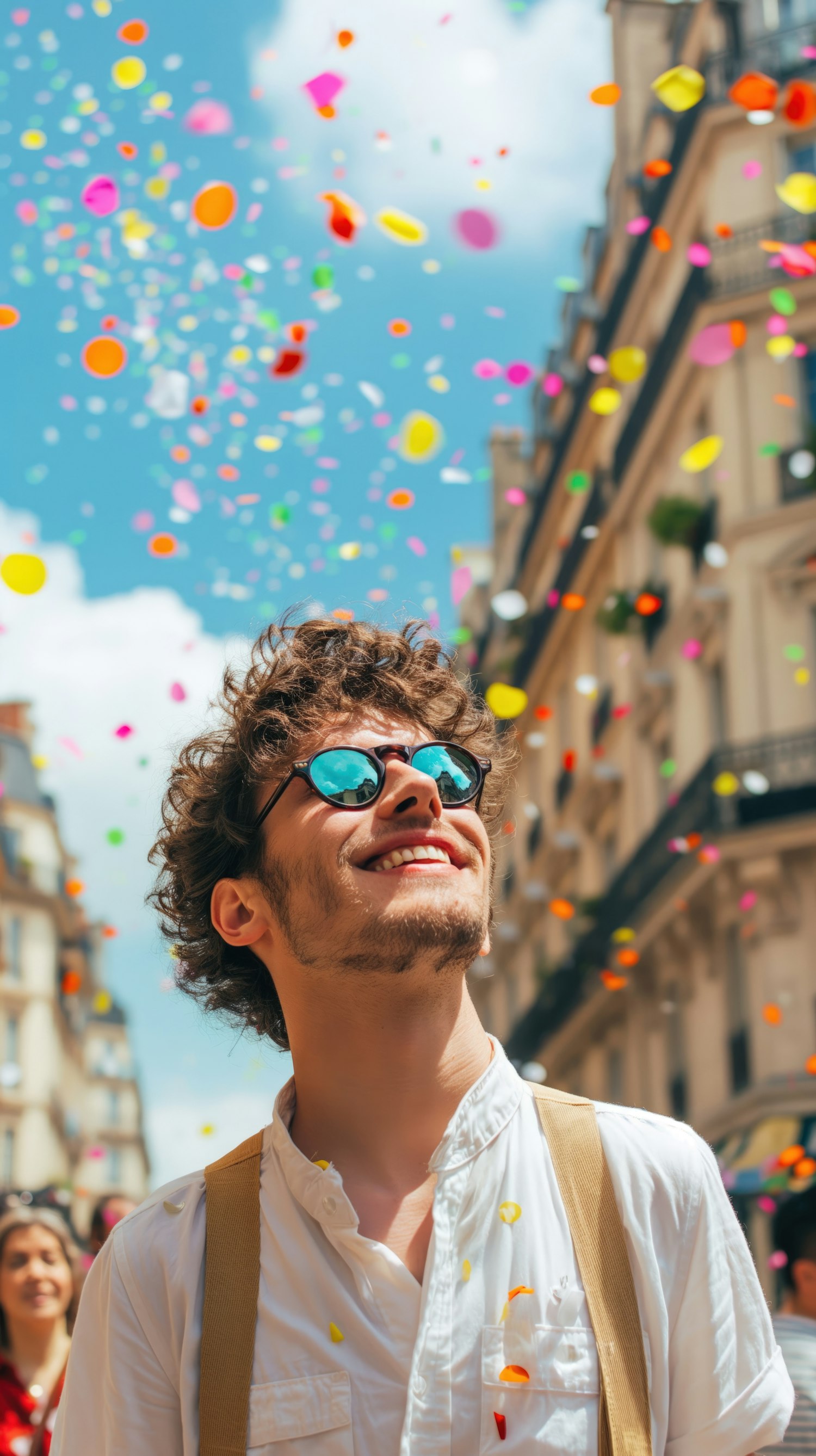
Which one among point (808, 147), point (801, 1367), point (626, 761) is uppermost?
point (808, 147)

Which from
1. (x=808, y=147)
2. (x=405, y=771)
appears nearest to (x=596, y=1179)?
(x=405, y=771)

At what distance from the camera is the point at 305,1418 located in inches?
75.0

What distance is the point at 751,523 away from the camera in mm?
20141

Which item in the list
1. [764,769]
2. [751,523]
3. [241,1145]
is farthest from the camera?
[751,523]

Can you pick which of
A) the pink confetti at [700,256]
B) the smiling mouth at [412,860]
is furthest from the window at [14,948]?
the smiling mouth at [412,860]

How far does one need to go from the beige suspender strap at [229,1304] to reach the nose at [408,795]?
533mm

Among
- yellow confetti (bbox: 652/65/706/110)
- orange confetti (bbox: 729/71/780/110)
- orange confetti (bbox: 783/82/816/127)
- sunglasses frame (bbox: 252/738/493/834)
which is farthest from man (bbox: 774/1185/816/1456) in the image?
orange confetti (bbox: 783/82/816/127)

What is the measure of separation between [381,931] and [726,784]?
17.0 metres

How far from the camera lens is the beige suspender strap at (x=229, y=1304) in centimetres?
192

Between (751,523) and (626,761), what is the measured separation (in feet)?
17.8

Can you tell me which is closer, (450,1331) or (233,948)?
(450,1331)

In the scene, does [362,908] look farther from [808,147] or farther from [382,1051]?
[808,147]

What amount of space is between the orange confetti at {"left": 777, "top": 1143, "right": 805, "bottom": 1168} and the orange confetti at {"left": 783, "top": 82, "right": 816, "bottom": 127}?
12.2 metres

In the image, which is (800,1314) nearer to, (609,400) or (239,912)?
(239,912)
